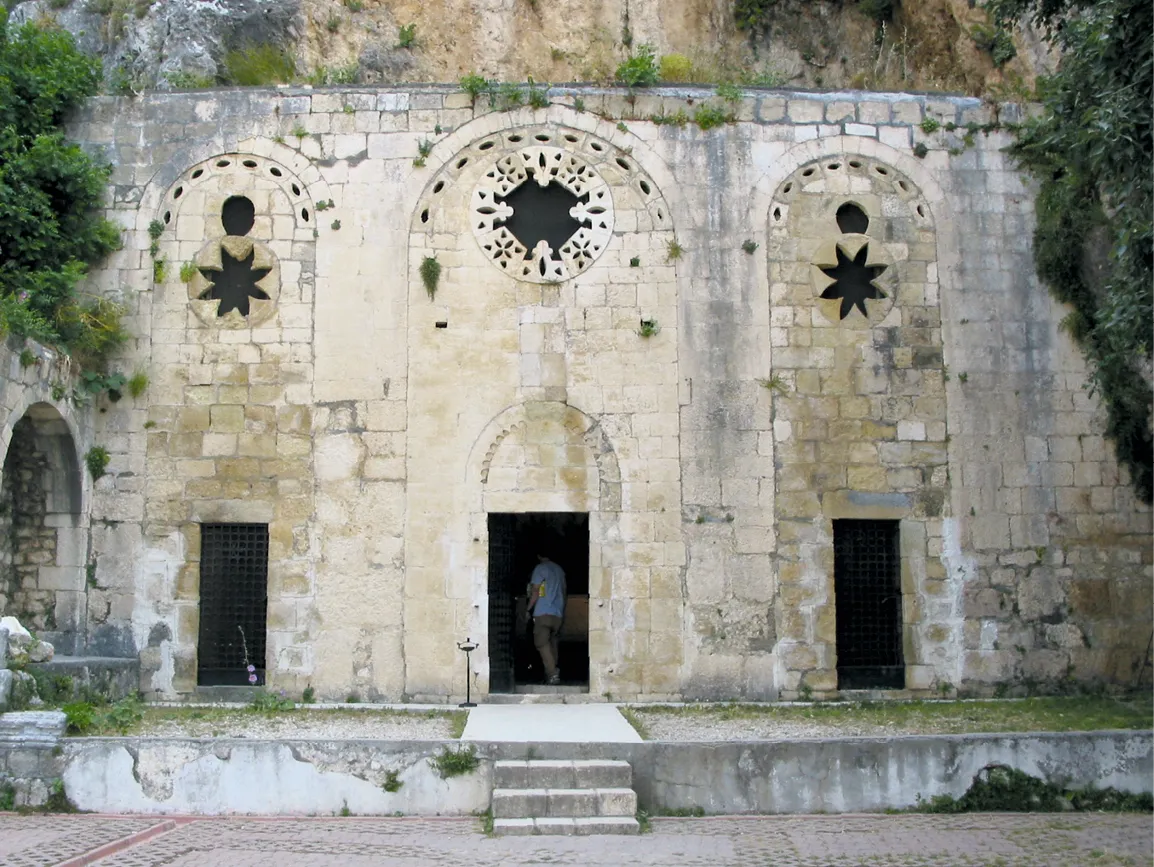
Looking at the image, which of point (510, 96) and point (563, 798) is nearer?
point (563, 798)

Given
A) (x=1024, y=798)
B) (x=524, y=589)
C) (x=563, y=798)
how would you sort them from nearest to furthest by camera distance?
(x=563, y=798) < (x=1024, y=798) < (x=524, y=589)

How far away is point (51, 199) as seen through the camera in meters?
13.2

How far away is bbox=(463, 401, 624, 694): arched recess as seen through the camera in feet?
42.9

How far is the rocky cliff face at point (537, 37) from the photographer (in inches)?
646

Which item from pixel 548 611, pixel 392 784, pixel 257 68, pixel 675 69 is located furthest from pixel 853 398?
pixel 257 68

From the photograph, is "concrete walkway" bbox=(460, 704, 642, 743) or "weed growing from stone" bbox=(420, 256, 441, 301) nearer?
"concrete walkway" bbox=(460, 704, 642, 743)

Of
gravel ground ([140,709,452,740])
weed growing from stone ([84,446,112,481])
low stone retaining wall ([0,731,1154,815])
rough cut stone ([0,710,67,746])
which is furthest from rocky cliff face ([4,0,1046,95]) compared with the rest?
low stone retaining wall ([0,731,1154,815])

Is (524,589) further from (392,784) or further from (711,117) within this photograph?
(392,784)

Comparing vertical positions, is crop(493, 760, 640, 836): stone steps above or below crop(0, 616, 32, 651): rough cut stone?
below

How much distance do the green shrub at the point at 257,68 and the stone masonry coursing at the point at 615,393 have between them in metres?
1.17

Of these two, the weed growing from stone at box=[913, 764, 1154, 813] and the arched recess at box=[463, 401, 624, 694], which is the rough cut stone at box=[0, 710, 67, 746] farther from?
the weed growing from stone at box=[913, 764, 1154, 813]

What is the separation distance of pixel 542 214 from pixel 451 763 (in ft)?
22.0

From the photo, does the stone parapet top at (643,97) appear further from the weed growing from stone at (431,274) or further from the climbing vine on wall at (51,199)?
the weed growing from stone at (431,274)

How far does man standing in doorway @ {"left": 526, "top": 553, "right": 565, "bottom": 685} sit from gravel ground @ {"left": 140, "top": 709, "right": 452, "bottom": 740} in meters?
2.07
